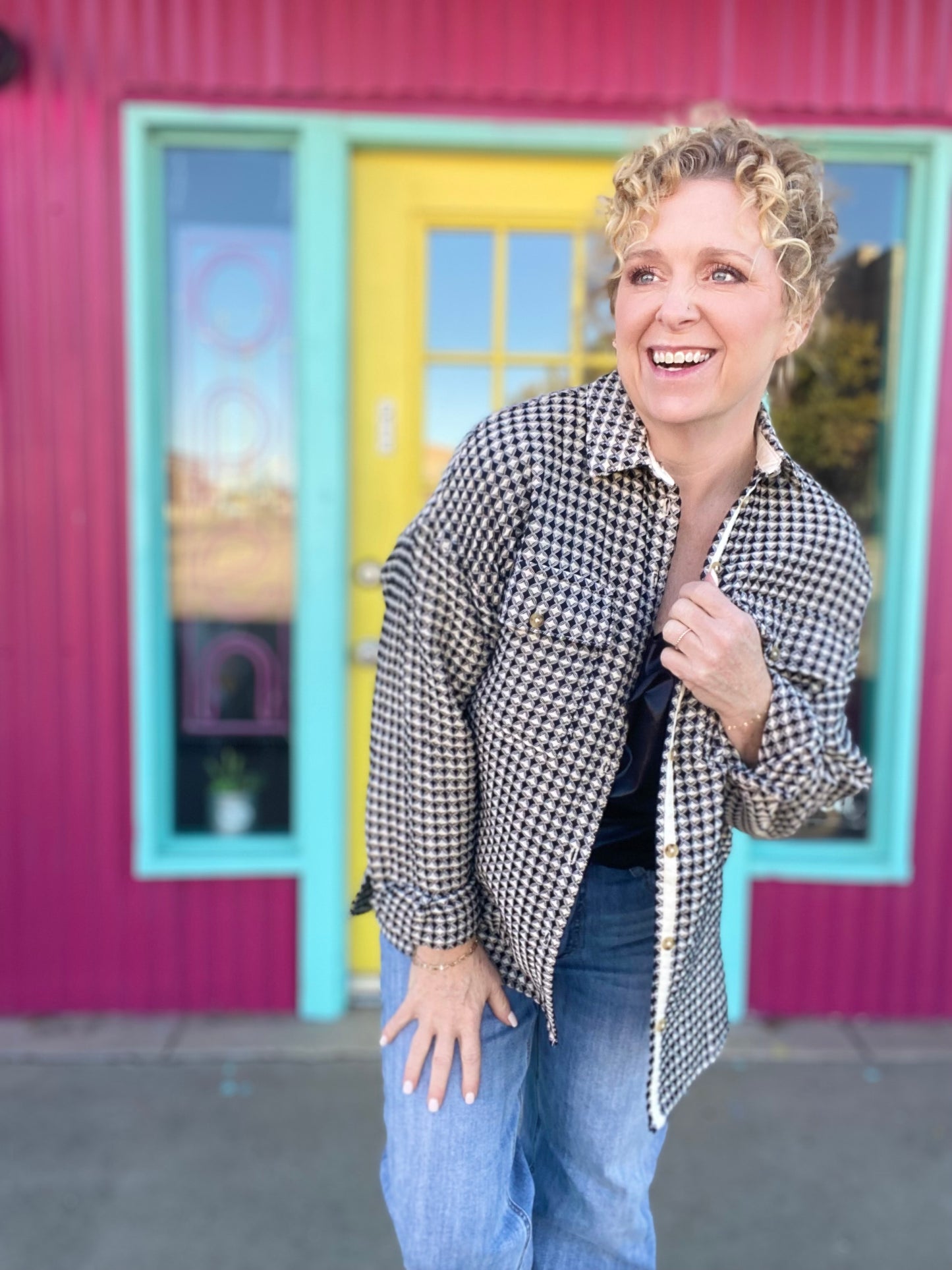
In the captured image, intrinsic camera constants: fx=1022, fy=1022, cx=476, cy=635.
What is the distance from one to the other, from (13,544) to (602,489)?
7.17 ft

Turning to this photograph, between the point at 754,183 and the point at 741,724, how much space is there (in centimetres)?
70

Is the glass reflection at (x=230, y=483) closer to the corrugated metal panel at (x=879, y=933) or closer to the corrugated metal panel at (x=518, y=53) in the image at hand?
the corrugated metal panel at (x=518, y=53)

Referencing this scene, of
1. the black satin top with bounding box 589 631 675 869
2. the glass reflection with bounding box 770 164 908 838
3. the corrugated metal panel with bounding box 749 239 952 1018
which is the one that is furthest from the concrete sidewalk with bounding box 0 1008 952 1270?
the black satin top with bounding box 589 631 675 869

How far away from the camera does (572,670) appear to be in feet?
4.47

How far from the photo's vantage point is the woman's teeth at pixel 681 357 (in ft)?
4.45

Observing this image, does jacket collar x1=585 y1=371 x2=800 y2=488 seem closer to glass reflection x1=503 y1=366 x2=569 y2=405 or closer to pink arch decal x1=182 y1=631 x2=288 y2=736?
glass reflection x1=503 y1=366 x2=569 y2=405

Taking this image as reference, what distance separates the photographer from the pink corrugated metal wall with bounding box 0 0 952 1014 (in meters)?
2.82

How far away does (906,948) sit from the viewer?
3.22 meters

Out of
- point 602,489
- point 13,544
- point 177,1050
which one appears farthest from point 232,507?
A: point 602,489

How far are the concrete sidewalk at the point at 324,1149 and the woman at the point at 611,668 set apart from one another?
0.97 metres

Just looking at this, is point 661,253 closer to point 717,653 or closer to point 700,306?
point 700,306

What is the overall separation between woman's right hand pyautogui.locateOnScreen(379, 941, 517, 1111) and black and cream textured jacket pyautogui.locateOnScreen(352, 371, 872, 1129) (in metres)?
0.05

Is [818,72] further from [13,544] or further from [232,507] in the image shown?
[13,544]

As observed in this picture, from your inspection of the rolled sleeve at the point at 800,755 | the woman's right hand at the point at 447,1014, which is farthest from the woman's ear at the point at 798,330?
the woman's right hand at the point at 447,1014
